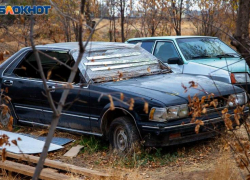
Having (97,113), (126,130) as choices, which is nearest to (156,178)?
(126,130)

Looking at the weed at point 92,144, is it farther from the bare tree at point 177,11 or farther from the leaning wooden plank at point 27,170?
the bare tree at point 177,11

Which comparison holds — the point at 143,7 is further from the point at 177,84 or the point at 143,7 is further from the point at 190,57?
the point at 177,84

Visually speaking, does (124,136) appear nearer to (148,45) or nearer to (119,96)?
(119,96)

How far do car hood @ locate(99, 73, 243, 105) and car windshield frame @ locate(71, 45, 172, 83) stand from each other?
7.4 inches

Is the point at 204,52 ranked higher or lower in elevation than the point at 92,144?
higher

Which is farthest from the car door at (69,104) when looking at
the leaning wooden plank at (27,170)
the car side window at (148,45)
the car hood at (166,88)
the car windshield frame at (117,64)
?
the car side window at (148,45)

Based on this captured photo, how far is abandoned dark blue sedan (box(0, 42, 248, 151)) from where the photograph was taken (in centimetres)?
529

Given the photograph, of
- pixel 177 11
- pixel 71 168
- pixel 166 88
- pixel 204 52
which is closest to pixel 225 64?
pixel 204 52

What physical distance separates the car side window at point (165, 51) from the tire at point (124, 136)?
348cm

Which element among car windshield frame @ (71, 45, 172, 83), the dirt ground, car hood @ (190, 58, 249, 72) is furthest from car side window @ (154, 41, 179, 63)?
the dirt ground

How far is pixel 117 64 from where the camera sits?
21.6ft

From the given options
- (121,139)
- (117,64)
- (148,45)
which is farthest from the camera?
(148,45)

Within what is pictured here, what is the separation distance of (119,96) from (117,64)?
1.17 m

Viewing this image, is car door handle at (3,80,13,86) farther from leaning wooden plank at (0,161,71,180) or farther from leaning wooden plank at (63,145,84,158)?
leaning wooden plank at (0,161,71,180)
